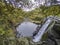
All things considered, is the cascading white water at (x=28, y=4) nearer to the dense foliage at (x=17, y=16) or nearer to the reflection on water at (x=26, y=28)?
the dense foliage at (x=17, y=16)

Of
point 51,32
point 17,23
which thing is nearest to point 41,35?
point 51,32

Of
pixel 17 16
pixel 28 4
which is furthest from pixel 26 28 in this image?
pixel 28 4

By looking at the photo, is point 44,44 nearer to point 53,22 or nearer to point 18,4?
point 53,22

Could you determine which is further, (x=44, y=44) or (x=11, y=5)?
(x=11, y=5)

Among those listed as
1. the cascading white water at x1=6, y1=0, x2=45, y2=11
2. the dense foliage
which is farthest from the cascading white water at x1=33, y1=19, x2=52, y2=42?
the cascading white water at x1=6, y1=0, x2=45, y2=11

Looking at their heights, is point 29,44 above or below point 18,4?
below

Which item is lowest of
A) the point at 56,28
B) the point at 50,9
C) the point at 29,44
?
the point at 29,44

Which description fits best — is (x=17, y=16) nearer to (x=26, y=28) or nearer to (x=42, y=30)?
(x=26, y=28)

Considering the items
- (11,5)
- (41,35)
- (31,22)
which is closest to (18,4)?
(11,5)
